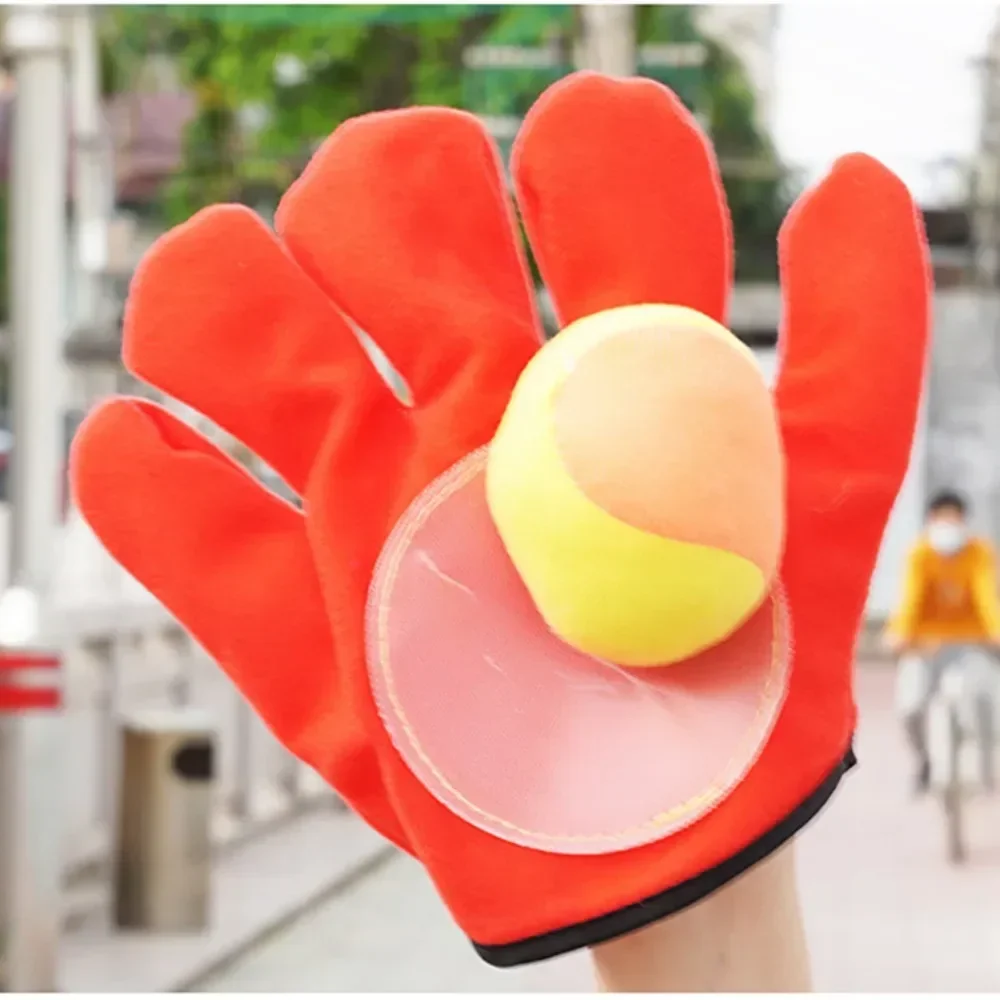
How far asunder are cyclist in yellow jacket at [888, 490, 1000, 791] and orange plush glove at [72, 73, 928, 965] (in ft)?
11.7

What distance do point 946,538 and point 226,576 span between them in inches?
145

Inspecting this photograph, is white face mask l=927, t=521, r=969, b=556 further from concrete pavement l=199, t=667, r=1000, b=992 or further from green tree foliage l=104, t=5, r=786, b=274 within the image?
green tree foliage l=104, t=5, r=786, b=274

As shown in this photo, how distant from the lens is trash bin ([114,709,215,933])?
335cm

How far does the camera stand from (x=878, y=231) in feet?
2.15

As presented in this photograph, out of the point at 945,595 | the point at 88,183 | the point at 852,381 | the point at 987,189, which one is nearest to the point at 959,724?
the point at 945,595

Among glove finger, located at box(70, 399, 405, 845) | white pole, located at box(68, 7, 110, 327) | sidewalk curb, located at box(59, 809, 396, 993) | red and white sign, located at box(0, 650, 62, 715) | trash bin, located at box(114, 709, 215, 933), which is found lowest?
sidewalk curb, located at box(59, 809, 396, 993)

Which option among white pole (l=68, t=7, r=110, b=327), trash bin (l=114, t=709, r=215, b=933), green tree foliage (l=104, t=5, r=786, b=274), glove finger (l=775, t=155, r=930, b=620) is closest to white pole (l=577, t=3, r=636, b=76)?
white pole (l=68, t=7, r=110, b=327)

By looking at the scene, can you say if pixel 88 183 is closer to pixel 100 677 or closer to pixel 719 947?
pixel 100 677

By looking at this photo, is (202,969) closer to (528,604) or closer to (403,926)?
(403,926)

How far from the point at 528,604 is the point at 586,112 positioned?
194 millimetres

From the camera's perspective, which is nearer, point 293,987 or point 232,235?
point 232,235

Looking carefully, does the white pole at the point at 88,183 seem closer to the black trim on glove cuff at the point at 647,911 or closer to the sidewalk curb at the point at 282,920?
the sidewalk curb at the point at 282,920

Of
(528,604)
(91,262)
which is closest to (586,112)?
(528,604)

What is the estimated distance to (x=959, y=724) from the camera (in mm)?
4195
